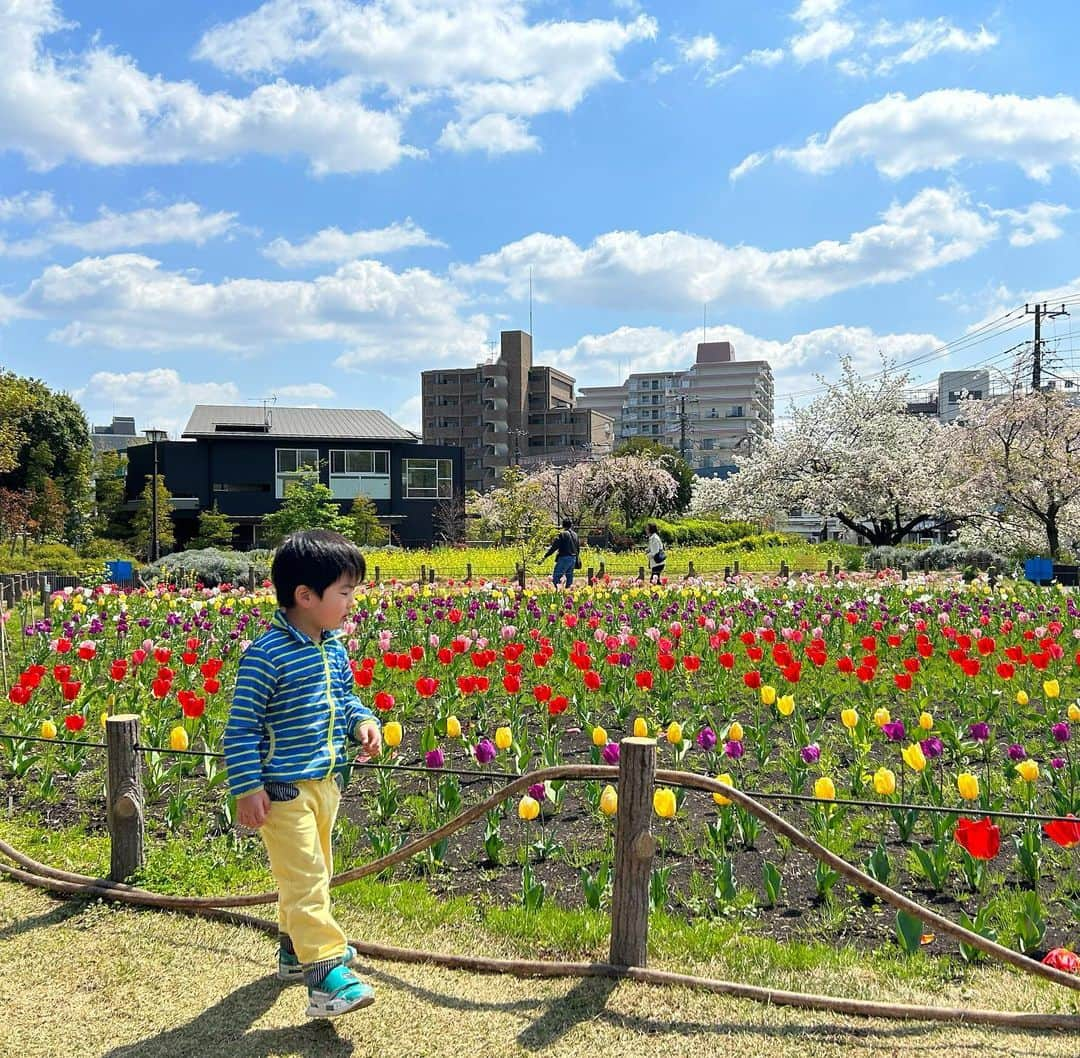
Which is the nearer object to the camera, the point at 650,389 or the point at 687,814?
the point at 687,814

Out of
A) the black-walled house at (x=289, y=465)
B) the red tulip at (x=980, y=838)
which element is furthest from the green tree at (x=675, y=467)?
the red tulip at (x=980, y=838)

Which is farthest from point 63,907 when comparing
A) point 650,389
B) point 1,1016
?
point 650,389

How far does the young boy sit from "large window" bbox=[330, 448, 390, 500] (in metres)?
42.9

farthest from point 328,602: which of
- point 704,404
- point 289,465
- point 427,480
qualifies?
point 704,404

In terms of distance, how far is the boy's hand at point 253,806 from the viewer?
2914mm

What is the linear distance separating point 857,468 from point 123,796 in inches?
1288

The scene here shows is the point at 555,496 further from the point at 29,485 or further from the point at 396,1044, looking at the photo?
the point at 396,1044

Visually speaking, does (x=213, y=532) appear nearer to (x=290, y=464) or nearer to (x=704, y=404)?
(x=290, y=464)

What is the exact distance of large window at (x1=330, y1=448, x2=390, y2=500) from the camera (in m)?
45.6

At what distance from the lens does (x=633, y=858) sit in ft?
10.8

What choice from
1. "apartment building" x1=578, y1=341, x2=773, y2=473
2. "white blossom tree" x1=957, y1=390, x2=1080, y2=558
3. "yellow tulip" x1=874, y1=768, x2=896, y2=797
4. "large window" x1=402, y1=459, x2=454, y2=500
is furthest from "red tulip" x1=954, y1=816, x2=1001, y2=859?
"apartment building" x1=578, y1=341, x2=773, y2=473

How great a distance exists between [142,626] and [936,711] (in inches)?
342

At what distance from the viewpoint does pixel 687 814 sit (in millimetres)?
5020

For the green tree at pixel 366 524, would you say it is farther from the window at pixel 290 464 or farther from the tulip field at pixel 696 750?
the tulip field at pixel 696 750
